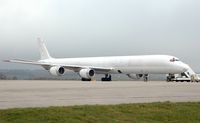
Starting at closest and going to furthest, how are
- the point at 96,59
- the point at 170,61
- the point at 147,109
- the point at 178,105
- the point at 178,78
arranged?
the point at 147,109 < the point at 178,105 < the point at 170,61 < the point at 178,78 < the point at 96,59

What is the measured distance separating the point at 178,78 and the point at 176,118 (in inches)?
1865

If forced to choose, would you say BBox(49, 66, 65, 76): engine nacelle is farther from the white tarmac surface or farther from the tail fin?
the white tarmac surface

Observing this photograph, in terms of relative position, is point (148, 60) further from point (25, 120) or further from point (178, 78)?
point (25, 120)

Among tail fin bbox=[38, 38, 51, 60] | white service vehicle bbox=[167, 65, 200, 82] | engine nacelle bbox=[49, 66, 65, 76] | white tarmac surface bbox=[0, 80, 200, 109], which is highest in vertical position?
tail fin bbox=[38, 38, 51, 60]

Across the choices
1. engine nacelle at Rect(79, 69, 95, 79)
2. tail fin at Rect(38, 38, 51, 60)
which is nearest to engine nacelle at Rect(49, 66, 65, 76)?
engine nacelle at Rect(79, 69, 95, 79)

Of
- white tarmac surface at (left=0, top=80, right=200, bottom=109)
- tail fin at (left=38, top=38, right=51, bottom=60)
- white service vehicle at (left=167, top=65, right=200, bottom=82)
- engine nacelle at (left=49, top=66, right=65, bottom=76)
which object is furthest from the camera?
tail fin at (left=38, top=38, right=51, bottom=60)

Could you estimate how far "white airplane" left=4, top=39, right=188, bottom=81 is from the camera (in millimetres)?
51250

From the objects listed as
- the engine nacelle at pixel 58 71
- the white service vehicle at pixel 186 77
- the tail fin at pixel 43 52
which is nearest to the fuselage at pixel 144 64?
the white service vehicle at pixel 186 77

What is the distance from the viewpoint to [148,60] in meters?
52.1

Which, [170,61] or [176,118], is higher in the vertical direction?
[170,61]

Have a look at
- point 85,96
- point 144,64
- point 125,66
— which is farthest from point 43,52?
point 85,96

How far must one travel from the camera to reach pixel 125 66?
183 ft

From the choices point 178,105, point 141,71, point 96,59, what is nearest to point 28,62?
point 96,59

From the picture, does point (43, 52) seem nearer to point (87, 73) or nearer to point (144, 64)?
point (87, 73)
